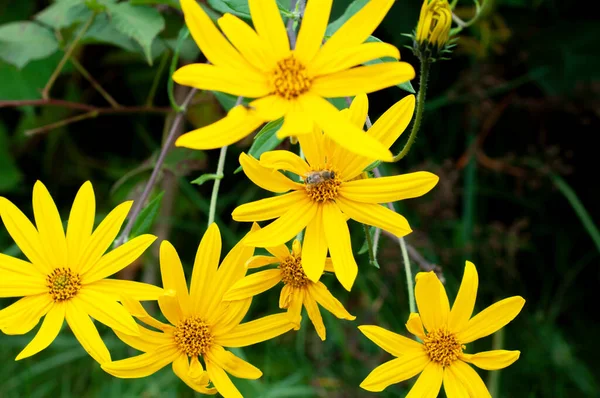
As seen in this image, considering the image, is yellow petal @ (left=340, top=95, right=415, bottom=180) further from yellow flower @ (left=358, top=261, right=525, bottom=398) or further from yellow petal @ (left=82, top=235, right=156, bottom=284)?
yellow petal @ (left=82, top=235, right=156, bottom=284)

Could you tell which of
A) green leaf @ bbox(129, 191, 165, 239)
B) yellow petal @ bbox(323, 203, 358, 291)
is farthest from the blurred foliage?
yellow petal @ bbox(323, 203, 358, 291)

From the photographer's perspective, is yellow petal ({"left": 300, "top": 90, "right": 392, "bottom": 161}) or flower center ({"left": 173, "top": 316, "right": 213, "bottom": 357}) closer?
yellow petal ({"left": 300, "top": 90, "right": 392, "bottom": 161})

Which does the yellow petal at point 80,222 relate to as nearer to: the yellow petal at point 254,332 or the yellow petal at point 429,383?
the yellow petal at point 254,332

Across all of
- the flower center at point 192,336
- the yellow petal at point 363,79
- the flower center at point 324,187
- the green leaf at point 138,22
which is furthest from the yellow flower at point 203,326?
the green leaf at point 138,22

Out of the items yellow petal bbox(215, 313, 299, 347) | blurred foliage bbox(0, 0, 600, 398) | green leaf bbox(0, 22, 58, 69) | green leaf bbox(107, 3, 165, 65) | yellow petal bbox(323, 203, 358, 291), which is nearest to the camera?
yellow petal bbox(323, 203, 358, 291)

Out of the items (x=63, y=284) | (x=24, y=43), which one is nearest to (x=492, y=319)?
(x=63, y=284)

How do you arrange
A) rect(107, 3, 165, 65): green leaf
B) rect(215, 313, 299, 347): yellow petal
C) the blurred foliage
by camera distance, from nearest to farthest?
rect(215, 313, 299, 347): yellow petal → rect(107, 3, 165, 65): green leaf → the blurred foliage
